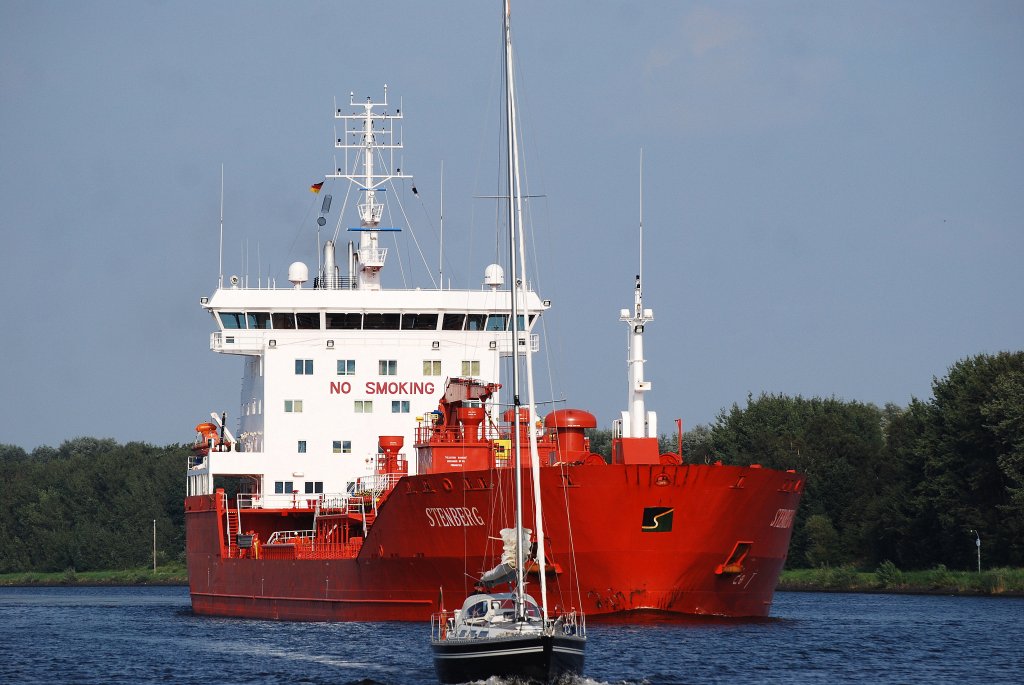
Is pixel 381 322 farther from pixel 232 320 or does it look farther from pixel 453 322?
pixel 232 320

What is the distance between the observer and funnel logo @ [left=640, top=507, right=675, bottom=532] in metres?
32.4

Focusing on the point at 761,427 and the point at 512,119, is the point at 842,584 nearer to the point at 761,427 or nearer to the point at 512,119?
the point at 761,427

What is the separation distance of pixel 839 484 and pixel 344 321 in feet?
119

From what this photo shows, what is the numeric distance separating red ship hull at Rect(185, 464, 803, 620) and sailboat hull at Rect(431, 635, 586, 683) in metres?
7.91

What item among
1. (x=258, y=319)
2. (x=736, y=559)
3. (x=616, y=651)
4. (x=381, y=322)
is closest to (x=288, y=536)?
(x=258, y=319)

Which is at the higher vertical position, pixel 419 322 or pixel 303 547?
pixel 419 322

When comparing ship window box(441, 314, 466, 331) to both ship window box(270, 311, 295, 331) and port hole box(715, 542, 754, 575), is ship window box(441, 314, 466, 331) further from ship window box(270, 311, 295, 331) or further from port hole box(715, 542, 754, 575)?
port hole box(715, 542, 754, 575)

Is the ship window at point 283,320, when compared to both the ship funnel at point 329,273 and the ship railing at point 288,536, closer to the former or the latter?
the ship funnel at point 329,273

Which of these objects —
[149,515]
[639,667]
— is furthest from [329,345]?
[149,515]

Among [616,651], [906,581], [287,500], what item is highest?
[287,500]

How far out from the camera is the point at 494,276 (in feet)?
148

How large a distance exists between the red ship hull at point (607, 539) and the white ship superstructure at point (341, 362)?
6.03 metres

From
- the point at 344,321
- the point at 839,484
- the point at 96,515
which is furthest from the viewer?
the point at 96,515

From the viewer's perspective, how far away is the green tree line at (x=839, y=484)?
5816cm
